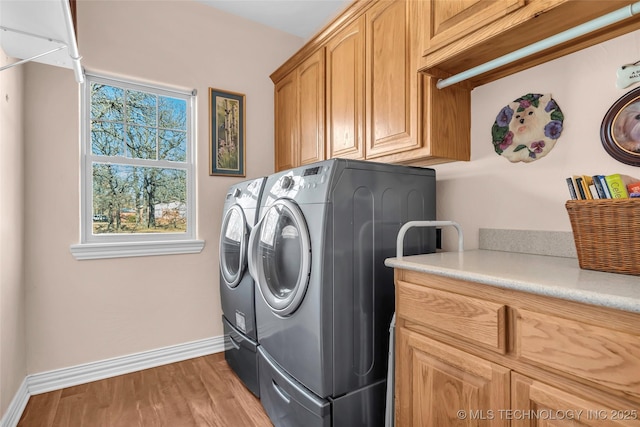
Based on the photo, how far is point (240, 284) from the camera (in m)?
2.01

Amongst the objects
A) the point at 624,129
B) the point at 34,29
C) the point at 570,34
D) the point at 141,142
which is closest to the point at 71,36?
the point at 34,29

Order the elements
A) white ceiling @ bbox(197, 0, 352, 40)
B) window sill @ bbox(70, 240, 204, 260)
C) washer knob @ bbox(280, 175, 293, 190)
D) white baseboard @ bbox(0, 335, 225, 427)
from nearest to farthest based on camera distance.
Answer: washer knob @ bbox(280, 175, 293, 190) < white baseboard @ bbox(0, 335, 225, 427) < window sill @ bbox(70, 240, 204, 260) < white ceiling @ bbox(197, 0, 352, 40)

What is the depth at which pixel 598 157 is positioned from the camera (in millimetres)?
1274

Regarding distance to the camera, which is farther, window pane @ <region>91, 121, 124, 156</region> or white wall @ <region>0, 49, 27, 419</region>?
window pane @ <region>91, 121, 124, 156</region>

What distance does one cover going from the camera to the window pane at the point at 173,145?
100 inches

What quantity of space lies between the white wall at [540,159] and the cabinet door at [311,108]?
0.89 meters

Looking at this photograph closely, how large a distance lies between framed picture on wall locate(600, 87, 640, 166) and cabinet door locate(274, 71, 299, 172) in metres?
1.87

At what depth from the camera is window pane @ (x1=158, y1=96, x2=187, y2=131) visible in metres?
2.55

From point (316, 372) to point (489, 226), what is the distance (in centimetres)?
113

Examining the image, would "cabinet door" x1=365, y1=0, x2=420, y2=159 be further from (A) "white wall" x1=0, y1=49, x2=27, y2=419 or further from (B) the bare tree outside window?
(A) "white wall" x1=0, y1=49, x2=27, y2=419

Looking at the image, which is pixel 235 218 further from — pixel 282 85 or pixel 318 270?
pixel 282 85

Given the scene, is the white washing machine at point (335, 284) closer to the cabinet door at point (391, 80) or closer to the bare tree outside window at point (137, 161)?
the cabinet door at point (391, 80)

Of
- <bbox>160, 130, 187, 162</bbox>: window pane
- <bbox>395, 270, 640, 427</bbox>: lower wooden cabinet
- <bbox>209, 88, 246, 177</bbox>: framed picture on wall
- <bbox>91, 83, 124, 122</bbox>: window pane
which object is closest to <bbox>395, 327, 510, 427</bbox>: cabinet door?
<bbox>395, 270, 640, 427</bbox>: lower wooden cabinet

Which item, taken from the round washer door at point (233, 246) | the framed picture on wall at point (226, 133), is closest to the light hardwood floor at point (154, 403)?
the round washer door at point (233, 246)
